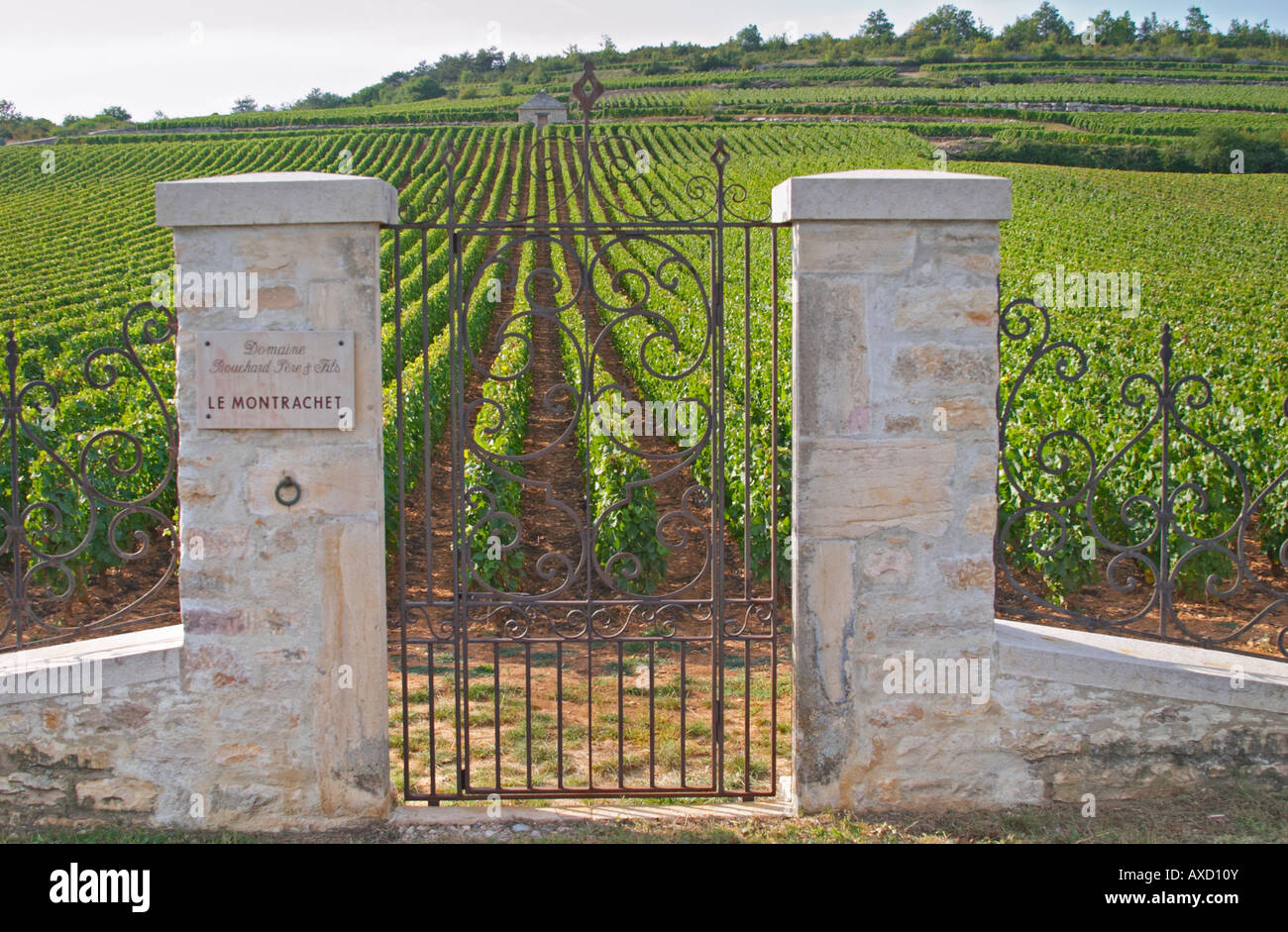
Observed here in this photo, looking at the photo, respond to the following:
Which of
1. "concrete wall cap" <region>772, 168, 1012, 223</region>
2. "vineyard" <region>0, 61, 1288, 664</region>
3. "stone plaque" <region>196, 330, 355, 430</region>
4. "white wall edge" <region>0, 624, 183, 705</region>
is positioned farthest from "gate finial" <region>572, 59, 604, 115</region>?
"white wall edge" <region>0, 624, 183, 705</region>

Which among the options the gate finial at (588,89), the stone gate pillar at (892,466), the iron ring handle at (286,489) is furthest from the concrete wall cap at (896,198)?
the iron ring handle at (286,489)

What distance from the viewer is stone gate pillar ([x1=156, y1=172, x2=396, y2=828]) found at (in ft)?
12.0

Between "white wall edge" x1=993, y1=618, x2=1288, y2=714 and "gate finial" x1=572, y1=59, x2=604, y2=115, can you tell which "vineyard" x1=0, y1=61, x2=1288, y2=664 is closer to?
"gate finial" x1=572, y1=59, x2=604, y2=115

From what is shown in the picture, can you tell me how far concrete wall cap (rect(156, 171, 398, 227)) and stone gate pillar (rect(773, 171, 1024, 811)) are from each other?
1.52 meters

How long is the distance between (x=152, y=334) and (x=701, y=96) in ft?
275

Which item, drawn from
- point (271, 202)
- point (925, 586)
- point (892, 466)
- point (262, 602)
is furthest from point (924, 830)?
point (271, 202)

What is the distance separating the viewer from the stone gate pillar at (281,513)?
3.64 m

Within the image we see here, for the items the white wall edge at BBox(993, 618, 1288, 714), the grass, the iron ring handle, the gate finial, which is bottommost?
the grass

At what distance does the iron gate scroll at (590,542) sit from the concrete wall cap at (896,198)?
10.0 inches

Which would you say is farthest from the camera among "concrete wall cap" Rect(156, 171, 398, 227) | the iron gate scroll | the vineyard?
the vineyard

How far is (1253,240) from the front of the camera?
3506cm

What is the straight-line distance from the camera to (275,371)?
144 inches

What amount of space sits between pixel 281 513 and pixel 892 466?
7.19 feet

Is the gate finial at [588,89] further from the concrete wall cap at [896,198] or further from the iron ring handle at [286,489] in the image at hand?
the iron ring handle at [286,489]
